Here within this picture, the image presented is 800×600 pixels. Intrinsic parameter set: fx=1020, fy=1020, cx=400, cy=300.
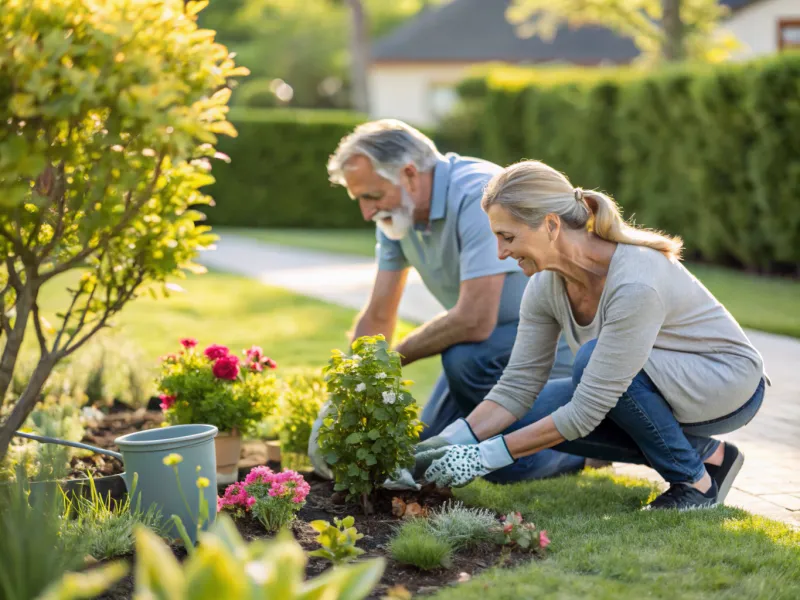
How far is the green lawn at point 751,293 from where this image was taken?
8.45 metres

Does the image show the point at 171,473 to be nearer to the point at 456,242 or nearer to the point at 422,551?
the point at 422,551

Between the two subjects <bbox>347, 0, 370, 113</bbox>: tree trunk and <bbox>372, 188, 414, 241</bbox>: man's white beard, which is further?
<bbox>347, 0, 370, 113</bbox>: tree trunk

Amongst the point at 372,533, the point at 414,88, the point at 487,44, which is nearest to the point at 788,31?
the point at 487,44

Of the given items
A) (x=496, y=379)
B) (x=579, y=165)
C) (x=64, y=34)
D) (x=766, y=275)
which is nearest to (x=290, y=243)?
(x=579, y=165)

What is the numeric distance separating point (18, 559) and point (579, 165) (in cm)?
1348

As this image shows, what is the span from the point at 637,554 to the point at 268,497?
1.19 m

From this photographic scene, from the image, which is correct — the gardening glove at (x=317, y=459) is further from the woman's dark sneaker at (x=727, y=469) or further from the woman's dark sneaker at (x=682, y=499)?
the woman's dark sneaker at (x=727, y=469)

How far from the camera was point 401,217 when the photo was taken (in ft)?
14.4

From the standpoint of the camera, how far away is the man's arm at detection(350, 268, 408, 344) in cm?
463

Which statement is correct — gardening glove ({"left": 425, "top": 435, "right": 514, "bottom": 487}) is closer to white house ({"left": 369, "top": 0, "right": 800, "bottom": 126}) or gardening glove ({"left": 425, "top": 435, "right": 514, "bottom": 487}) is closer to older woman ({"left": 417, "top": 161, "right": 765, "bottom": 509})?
older woman ({"left": 417, "top": 161, "right": 765, "bottom": 509})

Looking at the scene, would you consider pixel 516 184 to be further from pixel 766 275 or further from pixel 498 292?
pixel 766 275

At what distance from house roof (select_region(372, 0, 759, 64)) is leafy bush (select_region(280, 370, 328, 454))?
27.0 m

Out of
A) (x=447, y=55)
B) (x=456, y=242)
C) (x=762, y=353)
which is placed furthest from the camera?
(x=447, y=55)

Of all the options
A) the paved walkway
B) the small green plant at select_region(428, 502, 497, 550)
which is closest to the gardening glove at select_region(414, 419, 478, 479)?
the small green plant at select_region(428, 502, 497, 550)
